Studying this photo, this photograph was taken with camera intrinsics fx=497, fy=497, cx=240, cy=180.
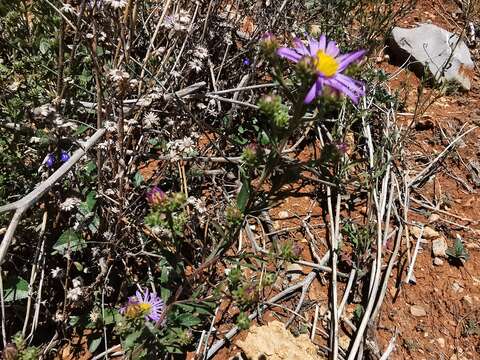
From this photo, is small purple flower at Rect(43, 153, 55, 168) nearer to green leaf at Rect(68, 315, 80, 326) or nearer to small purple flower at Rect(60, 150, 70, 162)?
small purple flower at Rect(60, 150, 70, 162)

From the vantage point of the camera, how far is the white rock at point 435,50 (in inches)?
123

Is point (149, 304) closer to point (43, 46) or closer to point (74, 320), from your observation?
point (74, 320)

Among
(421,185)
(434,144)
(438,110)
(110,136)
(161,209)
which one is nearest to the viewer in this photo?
(161,209)

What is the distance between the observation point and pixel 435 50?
3.24 metres

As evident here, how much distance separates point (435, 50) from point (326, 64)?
2.15 metres

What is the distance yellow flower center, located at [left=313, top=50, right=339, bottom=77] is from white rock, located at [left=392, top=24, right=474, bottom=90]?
6.21 feet

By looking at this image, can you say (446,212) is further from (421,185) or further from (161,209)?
(161,209)

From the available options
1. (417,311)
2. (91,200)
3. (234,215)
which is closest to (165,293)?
(91,200)

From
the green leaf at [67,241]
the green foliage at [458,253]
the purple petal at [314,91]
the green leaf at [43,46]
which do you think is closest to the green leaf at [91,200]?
the green leaf at [67,241]

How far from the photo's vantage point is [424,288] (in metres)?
2.15

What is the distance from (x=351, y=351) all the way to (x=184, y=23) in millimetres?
1366

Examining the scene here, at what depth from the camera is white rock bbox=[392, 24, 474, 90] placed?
3.12 m

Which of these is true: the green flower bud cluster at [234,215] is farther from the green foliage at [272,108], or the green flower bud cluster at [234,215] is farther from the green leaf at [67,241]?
the green leaf at [67,241]

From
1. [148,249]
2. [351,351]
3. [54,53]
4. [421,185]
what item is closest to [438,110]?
[421,185]
